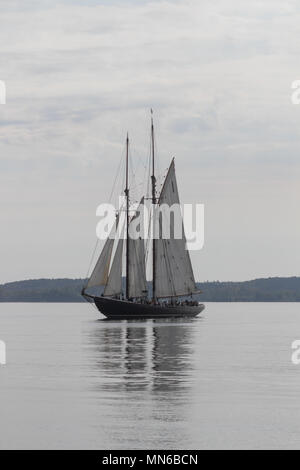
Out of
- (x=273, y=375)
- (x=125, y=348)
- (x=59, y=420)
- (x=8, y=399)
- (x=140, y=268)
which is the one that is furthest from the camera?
(x=140, y=268)

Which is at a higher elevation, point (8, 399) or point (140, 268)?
point (140, 268)

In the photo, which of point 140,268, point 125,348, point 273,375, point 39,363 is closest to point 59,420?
point 273,375

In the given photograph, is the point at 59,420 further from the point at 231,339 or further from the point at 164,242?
the point at 164,242

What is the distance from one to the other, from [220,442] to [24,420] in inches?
308

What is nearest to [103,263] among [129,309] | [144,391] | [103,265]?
[103,265]

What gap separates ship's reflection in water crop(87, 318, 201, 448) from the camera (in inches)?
1252

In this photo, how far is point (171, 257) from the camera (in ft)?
475

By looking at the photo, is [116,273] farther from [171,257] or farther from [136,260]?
[171,257]

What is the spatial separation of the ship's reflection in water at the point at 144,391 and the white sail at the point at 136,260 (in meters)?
65.2

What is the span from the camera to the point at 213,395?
42.3 m

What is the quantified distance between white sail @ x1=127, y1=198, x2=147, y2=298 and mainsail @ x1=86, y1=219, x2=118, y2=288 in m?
8.65

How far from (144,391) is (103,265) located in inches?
3541

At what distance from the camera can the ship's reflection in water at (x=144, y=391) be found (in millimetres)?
31797

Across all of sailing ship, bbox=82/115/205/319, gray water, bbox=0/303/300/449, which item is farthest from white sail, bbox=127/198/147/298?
gray water, bbox=0/303/300/449
